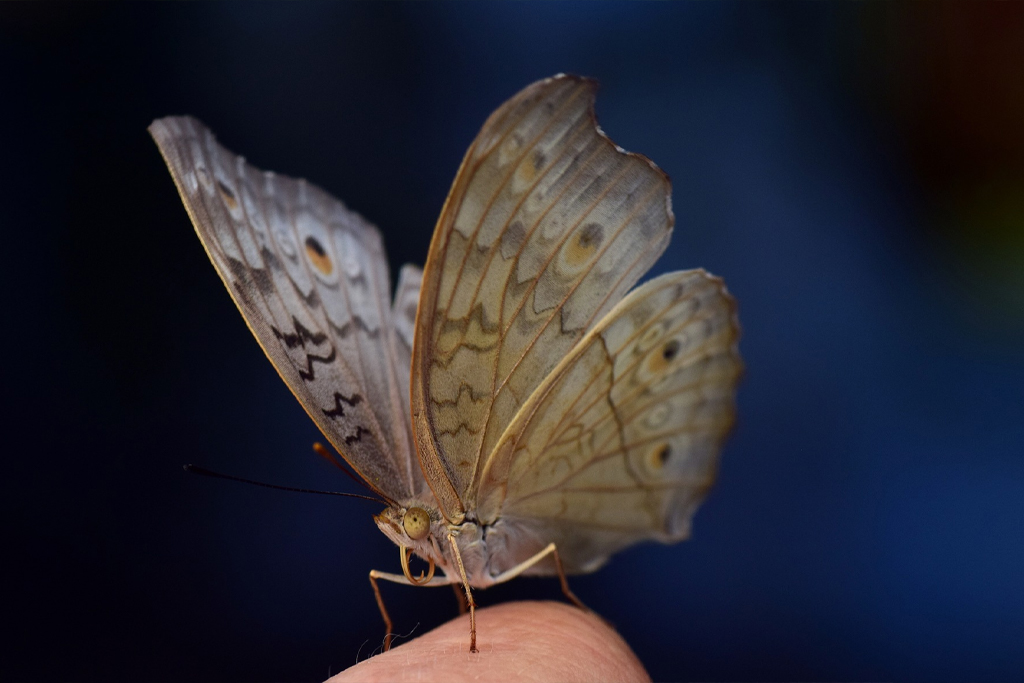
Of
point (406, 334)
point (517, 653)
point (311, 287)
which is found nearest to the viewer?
point (517, 653)

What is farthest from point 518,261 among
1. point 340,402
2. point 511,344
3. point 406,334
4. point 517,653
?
point 517,653

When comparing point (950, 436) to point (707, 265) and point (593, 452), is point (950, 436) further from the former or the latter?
point (593, 452)

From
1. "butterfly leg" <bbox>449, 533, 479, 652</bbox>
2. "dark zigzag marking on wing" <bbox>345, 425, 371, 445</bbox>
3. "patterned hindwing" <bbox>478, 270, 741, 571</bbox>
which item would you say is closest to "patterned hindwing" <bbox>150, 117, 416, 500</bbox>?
"dark zigzag marking on wing" <bbox>345, 425, 371, 445</bbox>

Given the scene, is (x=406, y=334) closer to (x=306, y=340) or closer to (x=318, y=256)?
(x=318, y=256)

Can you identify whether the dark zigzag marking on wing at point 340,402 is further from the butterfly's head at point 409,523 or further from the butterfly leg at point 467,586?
the butterfly leg at point 467,586

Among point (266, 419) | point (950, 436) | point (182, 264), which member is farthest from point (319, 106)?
point (950, 436)

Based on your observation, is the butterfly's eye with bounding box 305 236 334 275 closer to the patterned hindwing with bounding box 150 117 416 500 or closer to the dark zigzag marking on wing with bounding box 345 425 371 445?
the patterned hindwing with bounding box 150 117 416 500
